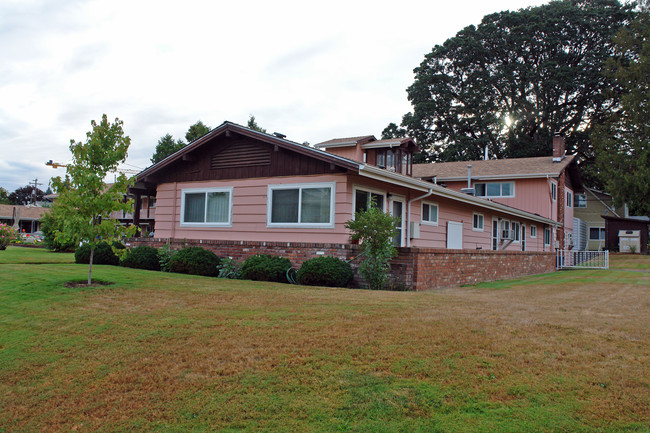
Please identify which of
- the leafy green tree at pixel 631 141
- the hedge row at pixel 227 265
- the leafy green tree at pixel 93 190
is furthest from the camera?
the leafy green tree at pixel 631 141

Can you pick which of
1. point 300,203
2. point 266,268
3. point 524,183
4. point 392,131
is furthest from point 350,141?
point 392,131

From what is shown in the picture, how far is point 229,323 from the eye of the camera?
634 cm

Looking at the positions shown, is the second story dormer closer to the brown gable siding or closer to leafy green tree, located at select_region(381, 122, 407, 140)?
the brown gable siding

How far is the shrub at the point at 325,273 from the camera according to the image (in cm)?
1068

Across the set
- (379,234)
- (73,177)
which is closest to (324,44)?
(379,234)

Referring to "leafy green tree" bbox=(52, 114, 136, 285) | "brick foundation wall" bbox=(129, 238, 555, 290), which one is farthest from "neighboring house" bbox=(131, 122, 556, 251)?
"leafy green tree" bbox=(52, 114, 136, 285)

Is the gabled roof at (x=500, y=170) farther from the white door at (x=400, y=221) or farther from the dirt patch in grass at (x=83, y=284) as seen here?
the dirt patch in grass at (x=83, y=284)

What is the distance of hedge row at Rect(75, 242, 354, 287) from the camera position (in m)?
10.8

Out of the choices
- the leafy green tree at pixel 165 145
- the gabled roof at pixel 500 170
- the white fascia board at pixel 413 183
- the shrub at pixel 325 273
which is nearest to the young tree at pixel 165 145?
the leafy green tree at pixel 165 145

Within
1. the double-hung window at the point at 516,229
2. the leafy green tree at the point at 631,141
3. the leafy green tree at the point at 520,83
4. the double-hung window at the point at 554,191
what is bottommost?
the double-hung window at the point at 516,229

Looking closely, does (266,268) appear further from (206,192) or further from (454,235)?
(454,235)

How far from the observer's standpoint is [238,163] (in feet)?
46.1

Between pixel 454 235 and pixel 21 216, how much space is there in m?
59.4

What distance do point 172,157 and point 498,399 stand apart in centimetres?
1309
